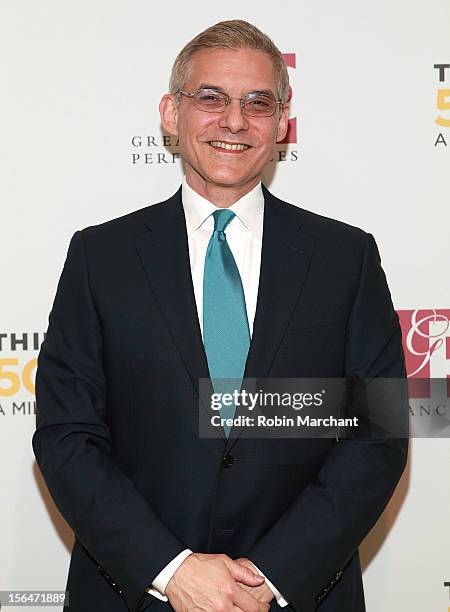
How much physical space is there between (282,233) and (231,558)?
0.72m

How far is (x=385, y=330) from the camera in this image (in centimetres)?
197

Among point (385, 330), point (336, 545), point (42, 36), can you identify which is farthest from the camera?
point (42, 36)

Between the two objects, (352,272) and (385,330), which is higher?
(352,272)

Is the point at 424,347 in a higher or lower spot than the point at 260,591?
higher

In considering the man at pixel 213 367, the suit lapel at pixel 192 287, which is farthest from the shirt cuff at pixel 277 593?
the suit lapel at pixel 192 287

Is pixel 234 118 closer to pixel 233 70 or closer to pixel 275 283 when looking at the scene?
pixel 233 70

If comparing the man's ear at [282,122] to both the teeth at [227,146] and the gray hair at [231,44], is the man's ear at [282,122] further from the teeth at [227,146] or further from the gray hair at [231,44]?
the teeth at [227,146]

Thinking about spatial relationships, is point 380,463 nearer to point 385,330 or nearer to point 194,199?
point 385,330

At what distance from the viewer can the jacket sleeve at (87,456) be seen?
1.77 meters

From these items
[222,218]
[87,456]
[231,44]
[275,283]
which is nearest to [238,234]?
[222,218]

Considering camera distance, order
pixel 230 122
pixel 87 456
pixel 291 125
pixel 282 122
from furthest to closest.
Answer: pixel 291 125 < pixel 282 122 < pixel 230 122 < pixel 87 456

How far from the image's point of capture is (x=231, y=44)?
1.98m

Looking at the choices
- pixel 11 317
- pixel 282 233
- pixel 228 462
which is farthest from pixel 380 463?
pixel 11 317

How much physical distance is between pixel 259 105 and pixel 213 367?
0.60m
